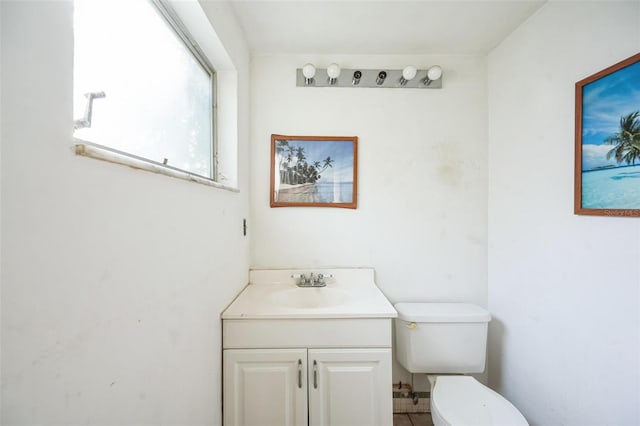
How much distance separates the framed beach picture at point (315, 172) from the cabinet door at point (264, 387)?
85 centimetres

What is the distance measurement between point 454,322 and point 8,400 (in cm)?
158

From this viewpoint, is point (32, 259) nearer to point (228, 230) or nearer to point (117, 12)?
point (117, 12)

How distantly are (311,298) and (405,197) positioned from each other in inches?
34.7

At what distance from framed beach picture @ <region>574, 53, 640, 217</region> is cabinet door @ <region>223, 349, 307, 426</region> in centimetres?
139

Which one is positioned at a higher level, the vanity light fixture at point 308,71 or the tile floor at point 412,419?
the vanity light fixture at point 308,71

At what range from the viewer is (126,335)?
0.51m

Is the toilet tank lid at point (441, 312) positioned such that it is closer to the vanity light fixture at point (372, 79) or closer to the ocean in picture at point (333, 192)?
the ocean in picture at point (333, 192)

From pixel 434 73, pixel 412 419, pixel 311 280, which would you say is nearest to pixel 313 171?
pixel 311 280

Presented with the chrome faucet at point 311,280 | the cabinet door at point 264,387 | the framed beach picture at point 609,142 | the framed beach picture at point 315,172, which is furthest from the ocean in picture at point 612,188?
the cabinet door at point 264,387

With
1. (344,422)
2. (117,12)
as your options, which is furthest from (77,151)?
(344,422)

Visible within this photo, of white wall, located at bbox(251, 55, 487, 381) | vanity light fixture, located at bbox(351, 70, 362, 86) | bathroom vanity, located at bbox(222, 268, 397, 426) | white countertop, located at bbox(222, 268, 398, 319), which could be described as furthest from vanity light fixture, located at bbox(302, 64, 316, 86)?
bathroom vanity, located at bbox(222, 268, 397, 426)

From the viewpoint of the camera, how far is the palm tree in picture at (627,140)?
2.68 feet

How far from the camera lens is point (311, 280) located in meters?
1.44

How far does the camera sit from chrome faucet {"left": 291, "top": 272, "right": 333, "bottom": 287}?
4.68ft
